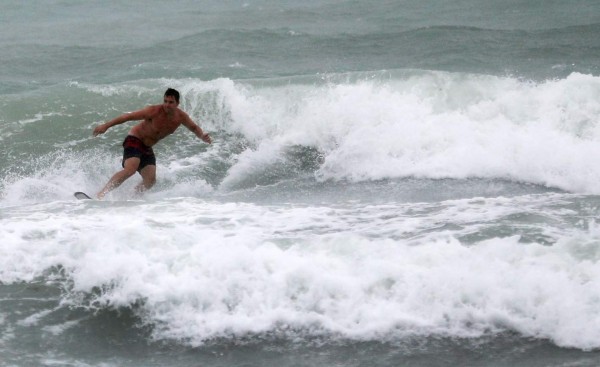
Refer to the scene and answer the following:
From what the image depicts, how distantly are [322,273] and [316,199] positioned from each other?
2.98 metres

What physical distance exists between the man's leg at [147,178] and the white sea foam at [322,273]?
72.8 inches

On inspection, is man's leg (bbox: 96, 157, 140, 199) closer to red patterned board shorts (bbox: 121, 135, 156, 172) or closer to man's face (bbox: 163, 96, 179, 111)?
red patterned board shorts (bbox: 121, 135, 156, 172)

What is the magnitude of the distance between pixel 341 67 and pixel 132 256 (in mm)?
9774

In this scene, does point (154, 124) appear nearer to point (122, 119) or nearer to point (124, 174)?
point (122, 119)

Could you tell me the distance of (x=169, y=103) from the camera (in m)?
9.45

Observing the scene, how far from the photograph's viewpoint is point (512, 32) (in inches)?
710

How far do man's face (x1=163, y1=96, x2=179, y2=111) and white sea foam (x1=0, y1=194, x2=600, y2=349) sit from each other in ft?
6.06

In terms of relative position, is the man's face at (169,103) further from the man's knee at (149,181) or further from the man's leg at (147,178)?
the man's knee at (149,181)

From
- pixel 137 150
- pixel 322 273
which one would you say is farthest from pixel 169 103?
pixel 322 273

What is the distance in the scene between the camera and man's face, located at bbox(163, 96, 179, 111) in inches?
370

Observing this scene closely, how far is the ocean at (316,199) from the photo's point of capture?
6.04 m

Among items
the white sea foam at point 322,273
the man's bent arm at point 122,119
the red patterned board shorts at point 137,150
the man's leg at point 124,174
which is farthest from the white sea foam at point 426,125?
the white sea foam at point 322,273

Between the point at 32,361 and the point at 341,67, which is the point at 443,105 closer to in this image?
the point at 341,67

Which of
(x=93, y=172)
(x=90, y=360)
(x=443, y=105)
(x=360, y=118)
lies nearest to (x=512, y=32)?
(x=443, y=105)
